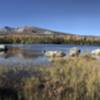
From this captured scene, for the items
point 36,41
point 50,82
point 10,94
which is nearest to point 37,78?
point 50,82

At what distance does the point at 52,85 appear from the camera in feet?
27.6

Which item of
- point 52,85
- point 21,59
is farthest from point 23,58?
point 52,85

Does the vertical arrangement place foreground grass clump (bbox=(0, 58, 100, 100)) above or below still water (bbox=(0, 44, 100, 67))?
Answer: above

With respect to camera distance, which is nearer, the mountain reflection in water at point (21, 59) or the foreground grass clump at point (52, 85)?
the foreground grass clump at point (52, 85)

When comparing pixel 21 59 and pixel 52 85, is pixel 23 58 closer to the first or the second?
pixel 21 59

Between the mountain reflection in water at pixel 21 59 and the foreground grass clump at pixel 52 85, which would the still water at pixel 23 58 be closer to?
the mountain reflection in water at pixel 21 59

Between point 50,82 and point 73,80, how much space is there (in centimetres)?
58

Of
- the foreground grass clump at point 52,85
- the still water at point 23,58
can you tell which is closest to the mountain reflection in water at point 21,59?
the still water at point 23,58

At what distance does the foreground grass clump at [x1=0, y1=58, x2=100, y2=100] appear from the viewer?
7.93 meters

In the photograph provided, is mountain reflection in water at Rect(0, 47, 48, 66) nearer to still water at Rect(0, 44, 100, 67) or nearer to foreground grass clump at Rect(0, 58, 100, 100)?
still water at Rect(0, 44, 100, 67)

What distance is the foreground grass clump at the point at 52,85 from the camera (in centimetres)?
793

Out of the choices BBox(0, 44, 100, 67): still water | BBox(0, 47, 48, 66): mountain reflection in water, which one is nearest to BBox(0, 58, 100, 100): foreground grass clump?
BBox(0, 44, 100, 67): still water

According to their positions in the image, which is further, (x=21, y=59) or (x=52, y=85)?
(x=21, y=59)

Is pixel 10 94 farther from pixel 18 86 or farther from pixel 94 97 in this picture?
pixel 94 97
